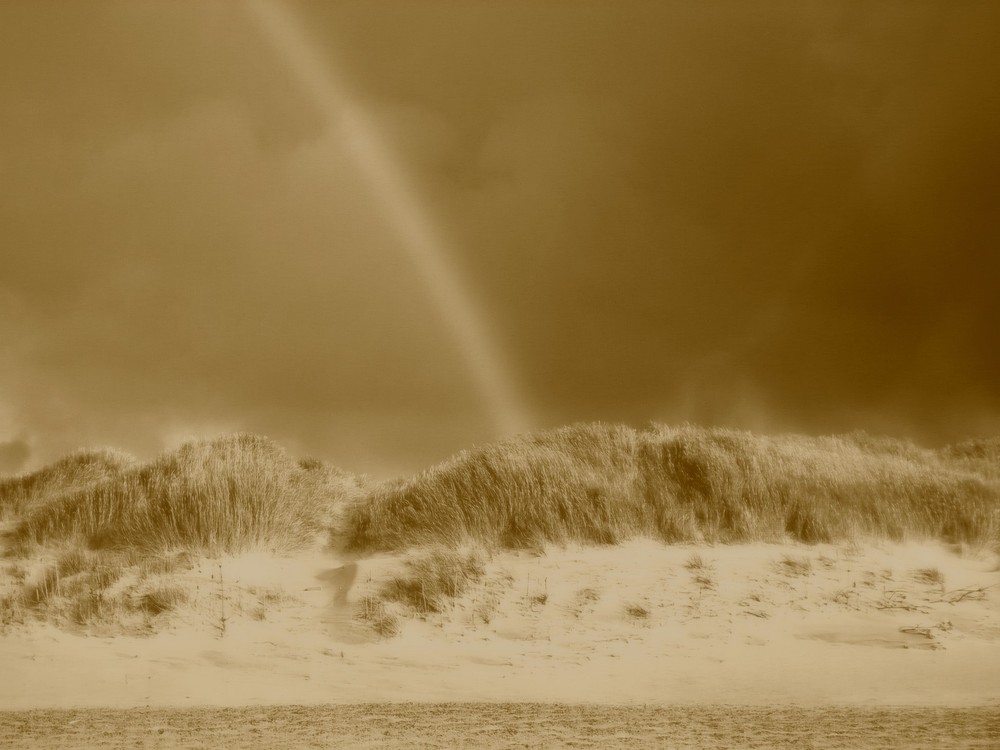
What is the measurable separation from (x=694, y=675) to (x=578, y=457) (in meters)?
5.62

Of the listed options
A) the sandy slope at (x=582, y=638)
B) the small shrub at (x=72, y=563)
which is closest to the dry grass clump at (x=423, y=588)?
the sandy slope at (x=582, y=638)

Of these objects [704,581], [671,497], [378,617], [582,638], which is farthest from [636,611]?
[378,617]

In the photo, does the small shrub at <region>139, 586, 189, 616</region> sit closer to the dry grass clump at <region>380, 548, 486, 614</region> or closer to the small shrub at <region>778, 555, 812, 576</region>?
the dry grass clump at <region>380, 548, 486, 614</region>

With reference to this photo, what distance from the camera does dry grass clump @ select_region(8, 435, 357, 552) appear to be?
15023mm

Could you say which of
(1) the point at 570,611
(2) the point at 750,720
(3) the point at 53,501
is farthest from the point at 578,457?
(3) the point at 53,501

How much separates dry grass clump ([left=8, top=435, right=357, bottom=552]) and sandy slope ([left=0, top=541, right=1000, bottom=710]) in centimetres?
86

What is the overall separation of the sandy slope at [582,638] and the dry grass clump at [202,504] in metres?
0.86

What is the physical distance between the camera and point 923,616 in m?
12.1

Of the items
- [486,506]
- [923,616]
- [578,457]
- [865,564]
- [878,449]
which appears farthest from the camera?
[878,449]

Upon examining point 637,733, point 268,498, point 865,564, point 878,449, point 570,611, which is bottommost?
point 637,733

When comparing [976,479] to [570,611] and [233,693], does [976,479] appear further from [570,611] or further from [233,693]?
[233,693]

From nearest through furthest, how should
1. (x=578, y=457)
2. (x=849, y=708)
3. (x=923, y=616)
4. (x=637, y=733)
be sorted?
(x=637, y=733) → (x=849, y=708) → (x=923, y=616) → (x=578, y=457)

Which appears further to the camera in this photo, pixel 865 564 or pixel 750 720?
pixel 865 564

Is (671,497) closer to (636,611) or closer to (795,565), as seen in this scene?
(795,565)
